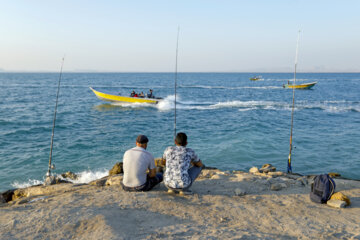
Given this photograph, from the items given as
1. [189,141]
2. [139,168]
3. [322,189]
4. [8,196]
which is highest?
[139,168]

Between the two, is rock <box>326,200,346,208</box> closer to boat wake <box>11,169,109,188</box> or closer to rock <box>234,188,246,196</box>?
rock <box>234,188,246,196</box>

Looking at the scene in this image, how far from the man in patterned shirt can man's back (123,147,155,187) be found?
36 centimetres

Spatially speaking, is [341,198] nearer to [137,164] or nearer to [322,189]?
[322,189]

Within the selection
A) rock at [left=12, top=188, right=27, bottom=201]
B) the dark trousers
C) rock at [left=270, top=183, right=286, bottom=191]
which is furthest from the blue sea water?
the dark trousers

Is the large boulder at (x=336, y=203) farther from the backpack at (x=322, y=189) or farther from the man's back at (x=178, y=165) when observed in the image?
the man's back at (x=178, y=165)

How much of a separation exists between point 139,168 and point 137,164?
10cm

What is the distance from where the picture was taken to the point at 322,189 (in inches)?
195

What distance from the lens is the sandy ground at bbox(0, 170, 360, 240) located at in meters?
3.62

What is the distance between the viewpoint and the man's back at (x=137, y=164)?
15.7 feet

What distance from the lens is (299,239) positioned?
3.61 metres

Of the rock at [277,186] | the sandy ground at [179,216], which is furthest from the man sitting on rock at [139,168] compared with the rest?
the rock at [277,186]

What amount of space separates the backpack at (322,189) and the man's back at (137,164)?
3.22 metres

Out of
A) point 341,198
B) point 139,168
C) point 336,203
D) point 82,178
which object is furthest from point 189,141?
point 336,203

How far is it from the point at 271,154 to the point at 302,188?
6151mm
